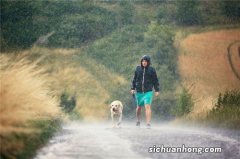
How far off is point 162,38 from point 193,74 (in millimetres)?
387

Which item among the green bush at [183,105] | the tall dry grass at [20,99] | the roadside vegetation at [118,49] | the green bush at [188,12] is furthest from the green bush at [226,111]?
the tall dry grass at [20,99]

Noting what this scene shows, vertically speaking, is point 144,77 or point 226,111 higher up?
point 144,77

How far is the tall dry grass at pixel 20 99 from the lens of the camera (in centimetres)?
317

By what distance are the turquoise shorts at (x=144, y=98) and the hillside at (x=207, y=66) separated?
29 cm

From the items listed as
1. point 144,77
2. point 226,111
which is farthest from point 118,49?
point 226,111

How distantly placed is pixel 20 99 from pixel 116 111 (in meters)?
1.04

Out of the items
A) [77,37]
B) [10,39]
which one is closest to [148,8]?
[77,37]

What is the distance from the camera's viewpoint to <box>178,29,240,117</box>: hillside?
432 cm

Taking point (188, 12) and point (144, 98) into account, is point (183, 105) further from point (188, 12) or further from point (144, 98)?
point (188, 12)

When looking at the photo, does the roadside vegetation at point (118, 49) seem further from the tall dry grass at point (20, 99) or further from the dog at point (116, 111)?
the tall dry grass at point (20, 99)

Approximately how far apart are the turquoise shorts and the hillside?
0.96 feet

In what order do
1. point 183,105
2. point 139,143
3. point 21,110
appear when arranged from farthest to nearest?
point 183,105
point 139,143
point 21,110

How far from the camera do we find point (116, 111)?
13.7 ft

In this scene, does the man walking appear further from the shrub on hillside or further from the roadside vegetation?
the shrub on hillside
